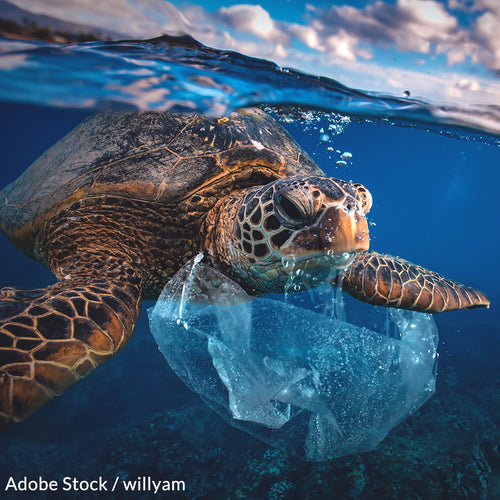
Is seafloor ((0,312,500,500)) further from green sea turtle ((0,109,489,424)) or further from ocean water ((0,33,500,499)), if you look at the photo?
green sea turtle ((0,109,489,424))

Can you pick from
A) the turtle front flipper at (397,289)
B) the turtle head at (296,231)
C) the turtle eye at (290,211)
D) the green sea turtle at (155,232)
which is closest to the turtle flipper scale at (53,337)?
the green sea turtle at (155,232)

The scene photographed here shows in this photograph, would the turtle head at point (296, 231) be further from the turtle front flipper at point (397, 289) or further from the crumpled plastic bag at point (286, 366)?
the turtle front flipper at point (397, 289)

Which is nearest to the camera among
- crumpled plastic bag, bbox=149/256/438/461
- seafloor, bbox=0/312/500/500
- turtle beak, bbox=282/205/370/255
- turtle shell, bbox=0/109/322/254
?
turtle beak, bbox=282/205/370/255

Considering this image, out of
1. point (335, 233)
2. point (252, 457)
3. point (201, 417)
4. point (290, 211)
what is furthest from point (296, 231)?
point (201, 417)

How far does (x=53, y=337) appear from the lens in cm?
145

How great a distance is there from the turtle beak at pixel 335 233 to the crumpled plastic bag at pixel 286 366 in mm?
877

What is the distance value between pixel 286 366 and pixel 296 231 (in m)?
1.34

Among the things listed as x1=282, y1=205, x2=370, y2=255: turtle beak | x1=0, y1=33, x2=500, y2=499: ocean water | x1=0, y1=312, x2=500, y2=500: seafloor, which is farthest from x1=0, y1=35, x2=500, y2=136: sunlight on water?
x1=0, y1=312, x2=500, y2=500: seafloor

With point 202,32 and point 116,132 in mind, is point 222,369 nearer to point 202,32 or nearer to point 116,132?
point 116,132

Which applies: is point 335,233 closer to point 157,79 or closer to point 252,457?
point 157,79

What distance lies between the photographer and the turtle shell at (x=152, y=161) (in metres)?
2.39

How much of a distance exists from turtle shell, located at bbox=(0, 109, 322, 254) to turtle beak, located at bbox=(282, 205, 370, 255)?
3.60ft

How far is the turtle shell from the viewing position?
2391 millimetres

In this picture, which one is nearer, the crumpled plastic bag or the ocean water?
the crumpled plastic bag
